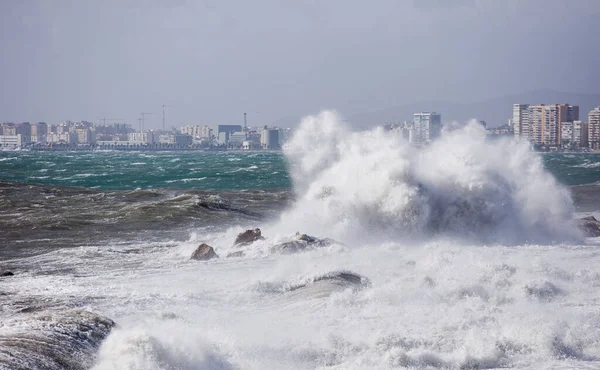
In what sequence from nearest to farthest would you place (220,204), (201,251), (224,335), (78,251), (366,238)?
(224,335)
(201,251)
(78,251)
(366,238)
(220,204)

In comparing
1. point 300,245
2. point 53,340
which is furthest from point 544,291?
point 53,340

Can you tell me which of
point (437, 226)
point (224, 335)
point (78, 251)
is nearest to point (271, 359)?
point (224, 335)

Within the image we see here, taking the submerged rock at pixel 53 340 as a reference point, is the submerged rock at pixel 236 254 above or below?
below

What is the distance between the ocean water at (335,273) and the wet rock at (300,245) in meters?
0.15

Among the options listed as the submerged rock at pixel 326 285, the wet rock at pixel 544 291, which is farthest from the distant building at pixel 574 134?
the submerged rock at pixel 326 285

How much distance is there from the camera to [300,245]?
18469 mm

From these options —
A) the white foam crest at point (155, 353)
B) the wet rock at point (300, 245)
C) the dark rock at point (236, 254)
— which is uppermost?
the white foam crest at point (155, 353)

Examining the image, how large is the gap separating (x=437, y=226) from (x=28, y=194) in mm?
25005

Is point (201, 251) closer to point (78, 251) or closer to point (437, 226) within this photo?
point (78, 251)

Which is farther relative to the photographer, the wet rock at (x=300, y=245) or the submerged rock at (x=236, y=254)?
the submerged rock at (x=236, y=254)

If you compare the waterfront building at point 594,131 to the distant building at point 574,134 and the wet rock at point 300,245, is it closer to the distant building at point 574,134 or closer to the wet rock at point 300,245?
the distant building at point 574,134

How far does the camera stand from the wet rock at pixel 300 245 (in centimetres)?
1823

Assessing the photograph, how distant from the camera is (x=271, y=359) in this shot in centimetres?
970

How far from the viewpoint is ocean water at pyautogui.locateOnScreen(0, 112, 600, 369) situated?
966 centimetres
